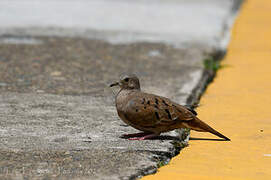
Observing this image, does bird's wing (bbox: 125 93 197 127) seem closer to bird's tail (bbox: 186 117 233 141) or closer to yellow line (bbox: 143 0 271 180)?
bird's tail (bbox: 186 117 233 141)

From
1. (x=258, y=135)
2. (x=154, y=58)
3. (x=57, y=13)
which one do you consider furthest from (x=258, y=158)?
(x=57, y=13)

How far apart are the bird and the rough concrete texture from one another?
0.45 feet

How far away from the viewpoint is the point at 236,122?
691 centimetres

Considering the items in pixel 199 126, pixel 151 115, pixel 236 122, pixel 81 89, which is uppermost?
pixel 151 115

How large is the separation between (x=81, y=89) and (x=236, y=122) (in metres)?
2.17

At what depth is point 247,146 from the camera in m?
5.96

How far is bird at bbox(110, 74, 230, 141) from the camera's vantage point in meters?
5.71

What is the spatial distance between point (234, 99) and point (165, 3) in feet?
33.5

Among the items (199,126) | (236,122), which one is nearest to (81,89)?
(236,122)

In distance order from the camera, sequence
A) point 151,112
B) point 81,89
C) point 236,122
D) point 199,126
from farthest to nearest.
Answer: point 81,89
point 236,122
point 199,126
point 151,112

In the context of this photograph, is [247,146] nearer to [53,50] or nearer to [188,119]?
[188,119]

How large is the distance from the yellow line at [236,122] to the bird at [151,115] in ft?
0.72

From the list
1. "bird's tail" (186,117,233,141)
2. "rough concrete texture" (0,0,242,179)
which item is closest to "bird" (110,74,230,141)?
"bird's tail" (186,117,233,141)

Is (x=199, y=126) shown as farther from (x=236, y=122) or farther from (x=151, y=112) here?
(x=236, y=122)
